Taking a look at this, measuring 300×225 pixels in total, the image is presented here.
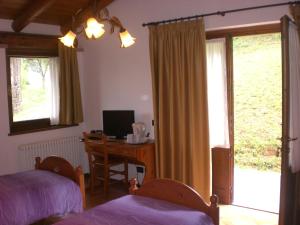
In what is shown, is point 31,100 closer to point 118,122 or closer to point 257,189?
point 118,122

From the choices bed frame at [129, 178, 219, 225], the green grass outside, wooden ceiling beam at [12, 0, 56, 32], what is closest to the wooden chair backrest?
the green grass outside

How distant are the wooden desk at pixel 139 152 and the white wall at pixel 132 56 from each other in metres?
0.45

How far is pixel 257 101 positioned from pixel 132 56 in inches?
75.5

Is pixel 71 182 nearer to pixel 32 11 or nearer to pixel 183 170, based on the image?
pixel 183 170

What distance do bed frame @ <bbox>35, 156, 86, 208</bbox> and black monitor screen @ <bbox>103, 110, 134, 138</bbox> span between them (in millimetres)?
1442

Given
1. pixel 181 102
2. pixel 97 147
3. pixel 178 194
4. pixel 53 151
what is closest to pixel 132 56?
pixel 181 102

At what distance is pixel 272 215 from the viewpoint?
383 cm

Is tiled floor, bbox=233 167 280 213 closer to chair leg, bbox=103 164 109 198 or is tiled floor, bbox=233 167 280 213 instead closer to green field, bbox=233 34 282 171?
green field, bbox=233 34 282 171

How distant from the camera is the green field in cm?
453

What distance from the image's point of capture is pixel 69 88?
5137 mm

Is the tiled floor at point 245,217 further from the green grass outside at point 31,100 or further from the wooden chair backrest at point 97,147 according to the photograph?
the green grass outside at point 31,100

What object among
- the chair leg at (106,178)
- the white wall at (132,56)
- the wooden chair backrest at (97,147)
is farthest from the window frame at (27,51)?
the chair leg at (106,178)

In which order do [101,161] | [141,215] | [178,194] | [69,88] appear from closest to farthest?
[141,215], [178,194], [101,161], [69,88]

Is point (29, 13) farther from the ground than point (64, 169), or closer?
farther from the ground
